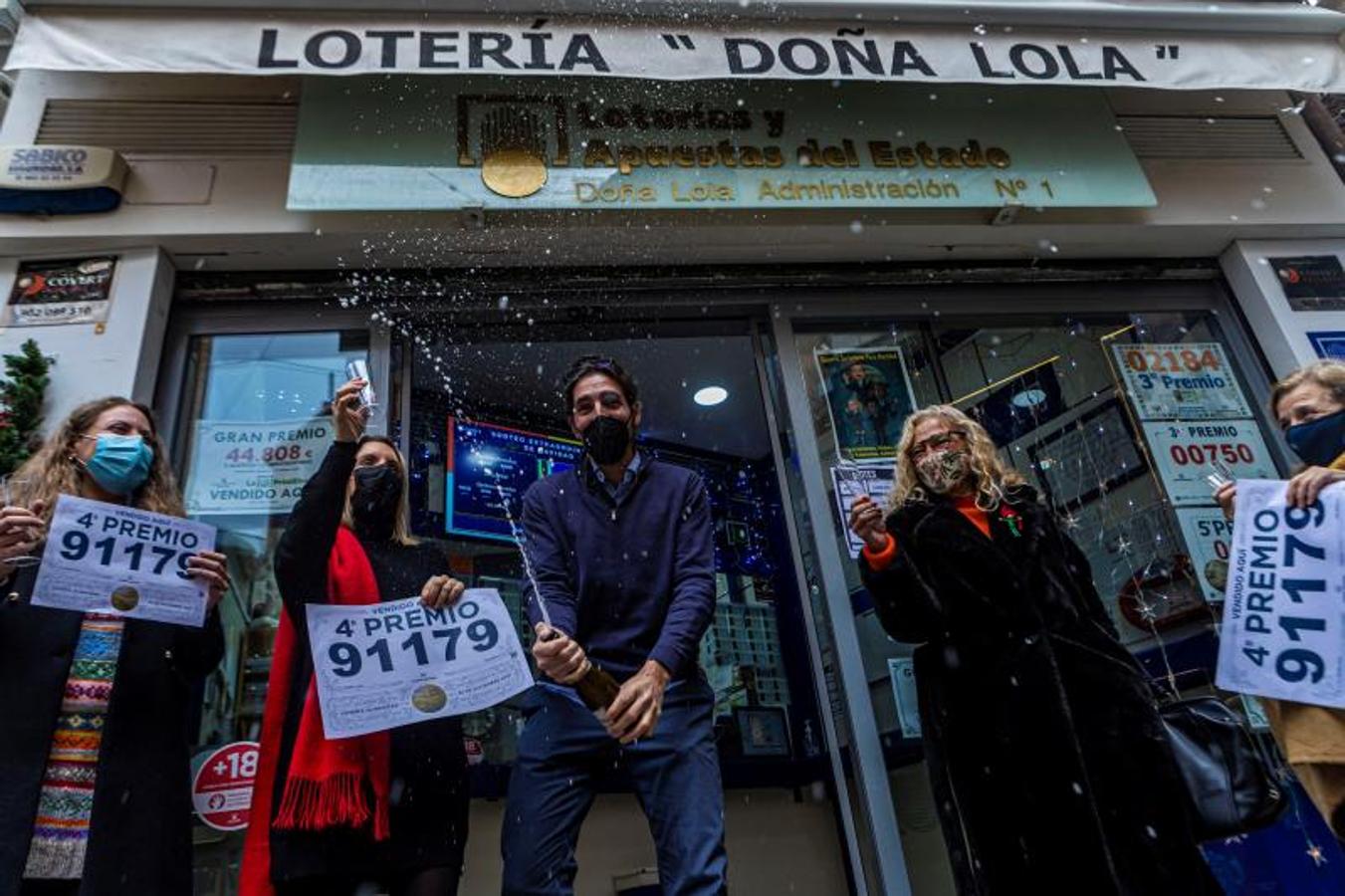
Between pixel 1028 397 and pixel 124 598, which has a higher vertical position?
pixel 1028 397

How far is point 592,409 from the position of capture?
2869mm

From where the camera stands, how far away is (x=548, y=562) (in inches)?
106

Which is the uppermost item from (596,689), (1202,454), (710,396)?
(710,396)

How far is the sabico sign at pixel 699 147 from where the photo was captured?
3645 millimetres

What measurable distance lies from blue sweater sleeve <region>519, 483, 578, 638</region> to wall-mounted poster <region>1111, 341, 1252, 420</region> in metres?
3.27

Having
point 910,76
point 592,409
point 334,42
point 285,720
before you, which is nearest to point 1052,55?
point 910,76

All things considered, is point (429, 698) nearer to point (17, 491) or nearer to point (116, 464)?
point (116, 464)

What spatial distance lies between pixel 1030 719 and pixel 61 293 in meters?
3.88

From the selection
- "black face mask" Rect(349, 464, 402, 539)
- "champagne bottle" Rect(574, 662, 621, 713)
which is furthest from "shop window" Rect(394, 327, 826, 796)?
"champagne bottle" Rect(574, 662, 621, 713)

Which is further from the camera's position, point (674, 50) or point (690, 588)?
point (674, 50)

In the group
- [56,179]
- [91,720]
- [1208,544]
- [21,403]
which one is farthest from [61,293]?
[1208,544]

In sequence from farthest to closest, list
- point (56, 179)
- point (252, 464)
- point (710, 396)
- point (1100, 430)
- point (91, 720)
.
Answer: point (710, 396)
point (1100, 430)
point (252, 464)
point (56, 179)
point (91, 720)

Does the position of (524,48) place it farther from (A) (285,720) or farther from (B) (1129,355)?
(B) (1129,355)

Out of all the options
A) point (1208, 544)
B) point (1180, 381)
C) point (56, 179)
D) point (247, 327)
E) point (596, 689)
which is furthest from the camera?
point (1180, 381)
